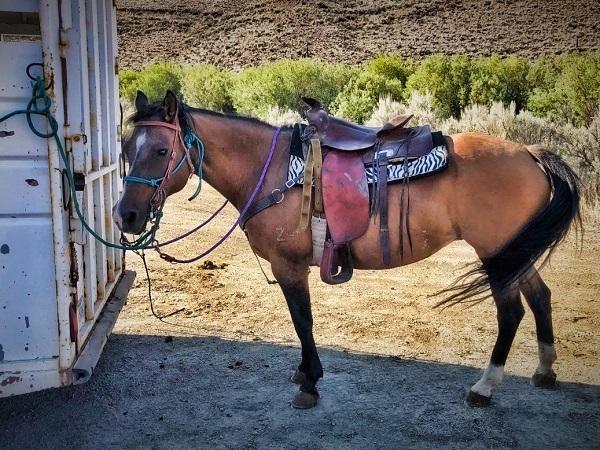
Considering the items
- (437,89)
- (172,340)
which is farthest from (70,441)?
(437,89)

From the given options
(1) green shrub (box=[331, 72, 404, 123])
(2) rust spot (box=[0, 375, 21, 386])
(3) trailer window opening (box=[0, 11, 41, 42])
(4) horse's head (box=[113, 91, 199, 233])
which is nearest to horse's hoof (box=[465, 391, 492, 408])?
(4) horse's head (box=[113, 91, 199, 233])

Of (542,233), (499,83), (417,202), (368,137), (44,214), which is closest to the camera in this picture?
(44,214)

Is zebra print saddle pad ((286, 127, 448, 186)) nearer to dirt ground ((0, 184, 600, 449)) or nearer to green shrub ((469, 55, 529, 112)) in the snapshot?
dirt ground ((0, 184, 600, 449))

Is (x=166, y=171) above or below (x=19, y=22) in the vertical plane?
below

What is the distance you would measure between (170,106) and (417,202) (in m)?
1.68

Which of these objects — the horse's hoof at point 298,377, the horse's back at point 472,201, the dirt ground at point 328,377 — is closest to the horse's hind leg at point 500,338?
the dirt ground at point 328,377

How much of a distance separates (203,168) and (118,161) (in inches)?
56.2

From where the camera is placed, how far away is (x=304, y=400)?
3570mm

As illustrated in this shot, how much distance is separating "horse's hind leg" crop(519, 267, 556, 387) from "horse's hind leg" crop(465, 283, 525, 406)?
21 centimetres

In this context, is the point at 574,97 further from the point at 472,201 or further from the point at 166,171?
the point at 166,171

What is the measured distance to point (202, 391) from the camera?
3.79 metres

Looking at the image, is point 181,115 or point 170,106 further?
point 181,115

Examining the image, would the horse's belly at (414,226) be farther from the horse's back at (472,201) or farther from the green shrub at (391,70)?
the green shrub at (391,70)

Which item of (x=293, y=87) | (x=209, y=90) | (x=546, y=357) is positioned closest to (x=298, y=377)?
(x=546, y=357)
